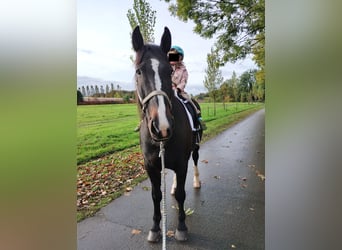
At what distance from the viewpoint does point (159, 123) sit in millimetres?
1248

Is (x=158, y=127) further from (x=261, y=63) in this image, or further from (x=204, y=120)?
(x=261, y=63)

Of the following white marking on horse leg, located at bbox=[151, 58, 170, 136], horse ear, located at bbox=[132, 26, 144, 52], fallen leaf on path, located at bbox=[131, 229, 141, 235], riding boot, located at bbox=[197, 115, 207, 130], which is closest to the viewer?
white marking on horse leg, located at bbox=[151, 58, 170, 136]

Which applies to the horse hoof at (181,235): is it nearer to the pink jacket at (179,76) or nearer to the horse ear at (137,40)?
the pink jacket at (179,76)

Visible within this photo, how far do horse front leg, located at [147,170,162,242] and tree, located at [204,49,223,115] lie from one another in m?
0.59

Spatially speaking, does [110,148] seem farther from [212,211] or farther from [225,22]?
[225,22]

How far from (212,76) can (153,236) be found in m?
1.00

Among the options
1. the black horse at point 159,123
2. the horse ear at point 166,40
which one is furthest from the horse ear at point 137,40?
the horse ear at point 166,40

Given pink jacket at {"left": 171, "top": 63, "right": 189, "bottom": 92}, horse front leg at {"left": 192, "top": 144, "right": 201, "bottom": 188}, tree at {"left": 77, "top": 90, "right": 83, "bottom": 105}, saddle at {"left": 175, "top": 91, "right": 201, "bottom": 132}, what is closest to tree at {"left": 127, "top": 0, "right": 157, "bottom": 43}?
pink jacket at {"left": 171, "top": 63, "right": 189, "bottom": 92}

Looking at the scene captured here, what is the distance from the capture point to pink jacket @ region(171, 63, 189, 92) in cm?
153

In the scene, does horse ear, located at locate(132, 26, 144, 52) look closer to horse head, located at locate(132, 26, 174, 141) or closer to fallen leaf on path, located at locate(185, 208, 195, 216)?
horse head, located at locate(132, 26, 174, 141)

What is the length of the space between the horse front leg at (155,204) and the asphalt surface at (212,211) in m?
0.03

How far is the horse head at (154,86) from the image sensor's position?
1.26m
